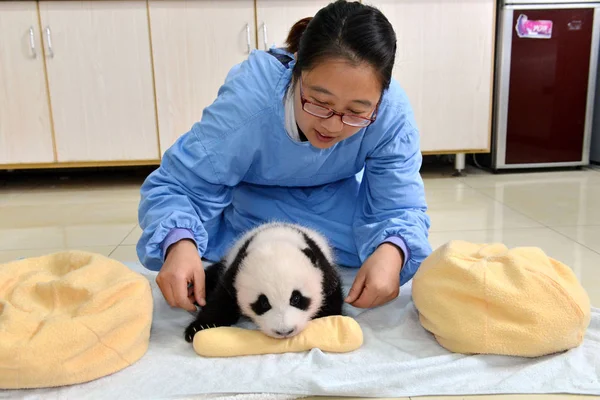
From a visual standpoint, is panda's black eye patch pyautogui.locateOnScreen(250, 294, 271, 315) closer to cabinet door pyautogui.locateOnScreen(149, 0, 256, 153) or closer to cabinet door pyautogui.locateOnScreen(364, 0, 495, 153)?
cabinet door pyautogui.locateOnScreen(149, 0, 256, 153)

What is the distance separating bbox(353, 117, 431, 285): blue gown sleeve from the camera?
1.21m

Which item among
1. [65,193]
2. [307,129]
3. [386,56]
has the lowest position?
[65,193]

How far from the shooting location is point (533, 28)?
2676 mm

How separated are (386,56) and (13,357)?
773 millimetres

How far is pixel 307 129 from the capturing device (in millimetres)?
1078

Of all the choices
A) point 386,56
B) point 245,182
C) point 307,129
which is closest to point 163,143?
point 245,182

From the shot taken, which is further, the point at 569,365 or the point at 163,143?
the point at 163,143

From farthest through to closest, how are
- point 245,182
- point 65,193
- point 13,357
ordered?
point 65,193
point 245,182
point 13,357

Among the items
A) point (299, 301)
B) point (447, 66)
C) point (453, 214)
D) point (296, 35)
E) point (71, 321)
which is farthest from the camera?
point (447, 66)

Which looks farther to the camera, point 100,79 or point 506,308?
point 100,79

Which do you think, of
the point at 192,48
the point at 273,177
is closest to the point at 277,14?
the point at 192,48

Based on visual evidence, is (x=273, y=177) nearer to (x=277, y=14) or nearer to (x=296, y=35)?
(x=296, y=35)

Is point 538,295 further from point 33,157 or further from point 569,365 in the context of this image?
point 33,157

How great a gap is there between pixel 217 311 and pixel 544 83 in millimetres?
2397
